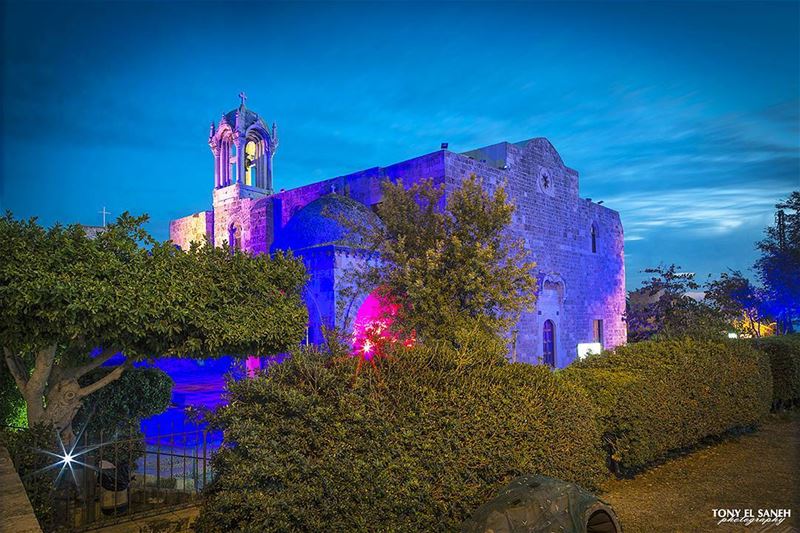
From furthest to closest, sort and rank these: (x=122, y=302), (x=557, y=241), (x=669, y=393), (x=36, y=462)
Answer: (x=557, y=241) → (x=669, y=393) → (x=122, y=302) → (x=36, y=462)

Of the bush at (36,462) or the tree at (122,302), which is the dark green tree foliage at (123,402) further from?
the bush at (36,462)

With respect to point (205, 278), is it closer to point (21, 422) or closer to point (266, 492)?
point (266, 492)

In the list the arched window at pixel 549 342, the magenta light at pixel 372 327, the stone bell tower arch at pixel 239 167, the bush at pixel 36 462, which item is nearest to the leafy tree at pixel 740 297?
the arched window at pixel 549 342

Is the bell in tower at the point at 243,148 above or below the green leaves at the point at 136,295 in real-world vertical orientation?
above

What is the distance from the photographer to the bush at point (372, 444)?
387cm

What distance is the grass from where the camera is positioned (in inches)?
225

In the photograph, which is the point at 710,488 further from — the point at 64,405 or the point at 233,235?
the point at 233,235

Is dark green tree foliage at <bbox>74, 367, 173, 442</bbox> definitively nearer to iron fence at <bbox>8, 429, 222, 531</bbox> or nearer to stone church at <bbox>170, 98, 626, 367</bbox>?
iron fence at <bbox>8, 429, 222, 531</bbox>

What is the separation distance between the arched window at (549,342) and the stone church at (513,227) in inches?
2.3

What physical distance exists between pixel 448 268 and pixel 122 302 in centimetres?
687

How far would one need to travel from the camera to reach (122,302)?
5.80 meters

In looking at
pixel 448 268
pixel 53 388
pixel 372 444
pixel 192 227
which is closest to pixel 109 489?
pixel 53 388

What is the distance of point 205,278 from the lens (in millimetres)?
6730

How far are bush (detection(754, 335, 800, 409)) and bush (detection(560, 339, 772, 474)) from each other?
1466 mm
